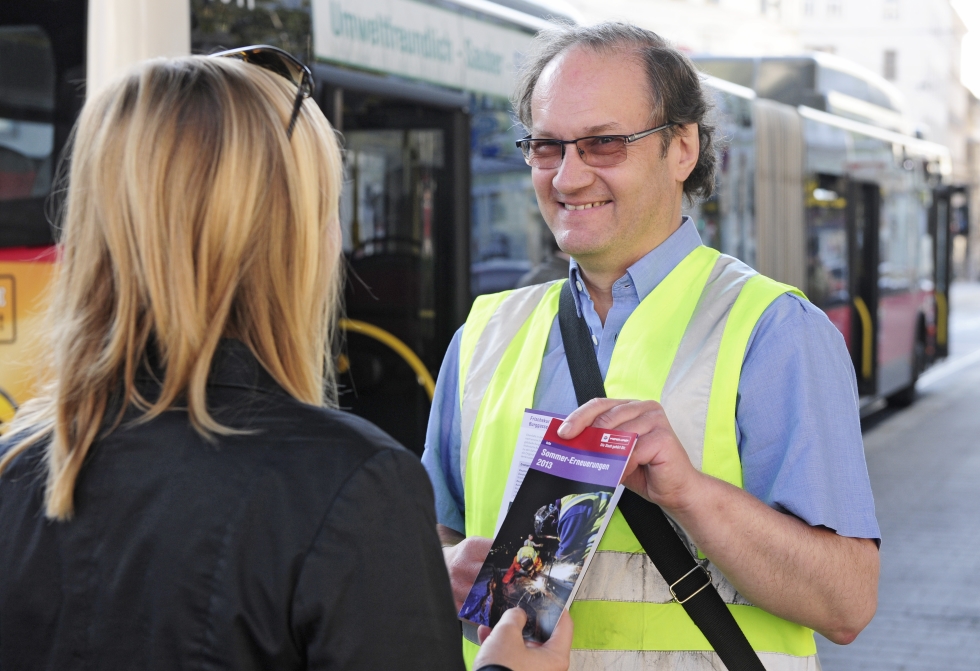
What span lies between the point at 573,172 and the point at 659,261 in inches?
8.8

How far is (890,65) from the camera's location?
227 ft

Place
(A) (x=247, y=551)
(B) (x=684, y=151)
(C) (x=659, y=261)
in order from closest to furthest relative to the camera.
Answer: (A) (x=247, y=551) < (C) (x=659, y=261) < (B) (x=684, y=151)

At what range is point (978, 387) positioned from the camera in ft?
51.1

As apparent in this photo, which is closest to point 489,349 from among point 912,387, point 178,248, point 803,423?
point 803,423

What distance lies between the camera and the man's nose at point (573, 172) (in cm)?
210

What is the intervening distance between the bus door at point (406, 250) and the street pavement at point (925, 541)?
237cm

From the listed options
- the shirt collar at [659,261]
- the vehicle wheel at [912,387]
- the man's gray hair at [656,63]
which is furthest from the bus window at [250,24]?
the vehicle wheel at [912,387]

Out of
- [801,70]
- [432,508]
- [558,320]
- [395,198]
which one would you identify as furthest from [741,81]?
[432,508]

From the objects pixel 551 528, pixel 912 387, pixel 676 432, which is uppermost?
pixel 676 432

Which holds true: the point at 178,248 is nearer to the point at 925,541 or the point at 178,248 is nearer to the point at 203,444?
the point at 203,444

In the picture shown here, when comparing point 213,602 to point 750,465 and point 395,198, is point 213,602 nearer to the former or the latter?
point 750,465

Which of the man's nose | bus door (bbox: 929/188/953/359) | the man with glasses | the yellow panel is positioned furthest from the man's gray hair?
bus door (bbox: 929/188/953/359)

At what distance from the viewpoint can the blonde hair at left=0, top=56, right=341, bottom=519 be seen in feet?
4.42

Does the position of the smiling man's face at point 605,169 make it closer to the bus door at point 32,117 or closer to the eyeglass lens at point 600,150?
the eyeglass lens at point 600,150
